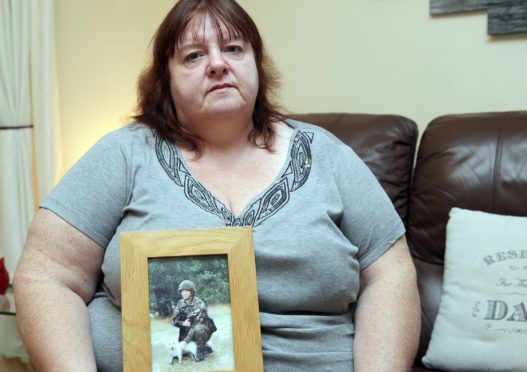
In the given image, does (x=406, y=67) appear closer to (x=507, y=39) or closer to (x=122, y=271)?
(x=507, y=39)

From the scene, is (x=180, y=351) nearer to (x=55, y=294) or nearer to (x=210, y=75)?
(x=55, y=294)

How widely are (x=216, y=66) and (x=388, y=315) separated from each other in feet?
2.01

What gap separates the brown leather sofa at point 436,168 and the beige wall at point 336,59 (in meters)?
0.25

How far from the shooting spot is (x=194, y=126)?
1.47 meters

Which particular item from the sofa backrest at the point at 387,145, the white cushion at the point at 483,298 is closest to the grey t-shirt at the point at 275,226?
the white cushion at the point at 483,298

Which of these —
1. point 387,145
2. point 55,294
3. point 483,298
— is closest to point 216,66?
point 55,294

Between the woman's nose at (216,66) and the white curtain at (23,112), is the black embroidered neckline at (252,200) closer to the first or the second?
the woman's nose at (216,66)

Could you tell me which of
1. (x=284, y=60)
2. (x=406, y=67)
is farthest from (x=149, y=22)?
(x=406, y=67)

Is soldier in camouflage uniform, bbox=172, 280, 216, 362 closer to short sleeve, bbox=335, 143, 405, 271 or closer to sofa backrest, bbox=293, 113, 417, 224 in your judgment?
short sleeve, bbox=335, 143, 405, 271

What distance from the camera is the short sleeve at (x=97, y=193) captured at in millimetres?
1312

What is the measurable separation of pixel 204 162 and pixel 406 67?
101cm

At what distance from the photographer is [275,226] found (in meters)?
1.32

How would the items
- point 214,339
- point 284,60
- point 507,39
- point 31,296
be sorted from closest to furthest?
point 214,339
point 31,296
point 507,39
point 284,60

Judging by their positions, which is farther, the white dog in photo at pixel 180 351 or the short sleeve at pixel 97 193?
the short sleeve at pixel 97 193
